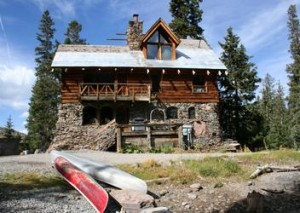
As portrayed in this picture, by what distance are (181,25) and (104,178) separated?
28264mm

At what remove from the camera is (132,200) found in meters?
9.37

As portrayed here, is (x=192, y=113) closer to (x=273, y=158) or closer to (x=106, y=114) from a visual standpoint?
(x=106, y=114)

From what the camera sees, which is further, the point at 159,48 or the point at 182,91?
the point at 159,48

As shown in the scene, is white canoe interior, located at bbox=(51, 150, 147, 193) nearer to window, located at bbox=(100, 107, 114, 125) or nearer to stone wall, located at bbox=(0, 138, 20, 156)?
window, located at bbox=(100, 107, 114, 125)

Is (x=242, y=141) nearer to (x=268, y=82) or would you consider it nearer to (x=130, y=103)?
(x=130, y=103)

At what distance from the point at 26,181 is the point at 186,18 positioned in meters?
29.9

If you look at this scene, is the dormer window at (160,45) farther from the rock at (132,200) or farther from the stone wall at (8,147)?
the rock at (132,200)

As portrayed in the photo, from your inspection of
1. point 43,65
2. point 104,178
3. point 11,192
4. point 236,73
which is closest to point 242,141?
point 236,73

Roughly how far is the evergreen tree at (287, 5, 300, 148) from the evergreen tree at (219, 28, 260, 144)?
6431 mm

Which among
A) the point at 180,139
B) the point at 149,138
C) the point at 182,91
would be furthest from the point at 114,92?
the point at 180,139

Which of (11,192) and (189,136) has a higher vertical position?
(189,136)

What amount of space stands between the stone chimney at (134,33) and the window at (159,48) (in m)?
2.10

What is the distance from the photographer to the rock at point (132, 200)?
9081 mm

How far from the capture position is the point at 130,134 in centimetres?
2233
